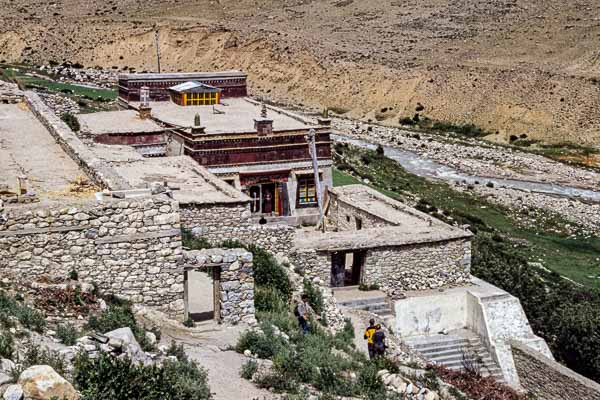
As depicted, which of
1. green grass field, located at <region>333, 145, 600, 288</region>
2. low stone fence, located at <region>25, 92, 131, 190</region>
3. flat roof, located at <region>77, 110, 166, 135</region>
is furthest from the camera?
green grass field, located at <region>333, 145, 600, 288</region>

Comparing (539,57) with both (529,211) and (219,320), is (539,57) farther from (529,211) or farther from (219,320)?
(219,320)

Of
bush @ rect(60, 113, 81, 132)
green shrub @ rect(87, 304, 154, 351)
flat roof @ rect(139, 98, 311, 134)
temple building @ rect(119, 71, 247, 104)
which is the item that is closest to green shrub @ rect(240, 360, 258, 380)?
green shrub @ rect(87, 304, 154, 351)

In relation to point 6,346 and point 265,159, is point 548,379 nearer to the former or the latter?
point 265,159

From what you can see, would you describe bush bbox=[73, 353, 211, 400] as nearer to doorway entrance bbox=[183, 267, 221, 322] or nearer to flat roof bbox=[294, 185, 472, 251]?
doorway entrance bbox=[183, 267, 221, 322]

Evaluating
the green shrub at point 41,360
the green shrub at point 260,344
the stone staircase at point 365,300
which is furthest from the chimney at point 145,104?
the green shrub at point 41,360

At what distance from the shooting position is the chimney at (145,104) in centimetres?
3472

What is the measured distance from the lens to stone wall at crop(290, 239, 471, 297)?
70.4 feet

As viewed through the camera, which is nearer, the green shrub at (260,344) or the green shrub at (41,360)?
the green shrub at (41,360)

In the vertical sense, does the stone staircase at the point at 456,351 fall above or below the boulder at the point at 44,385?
below

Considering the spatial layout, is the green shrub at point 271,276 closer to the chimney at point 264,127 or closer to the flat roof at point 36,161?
the flat roof at point 36,161

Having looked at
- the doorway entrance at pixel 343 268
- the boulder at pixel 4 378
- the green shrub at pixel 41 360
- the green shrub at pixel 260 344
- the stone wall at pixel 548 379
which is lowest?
the stone wall at pixel 548 379

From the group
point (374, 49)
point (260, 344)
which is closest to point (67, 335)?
point (260, 344)

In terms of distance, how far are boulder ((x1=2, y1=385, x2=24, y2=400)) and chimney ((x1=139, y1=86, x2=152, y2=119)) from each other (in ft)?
86.3

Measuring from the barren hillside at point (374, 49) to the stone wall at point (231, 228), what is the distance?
5244 cm
